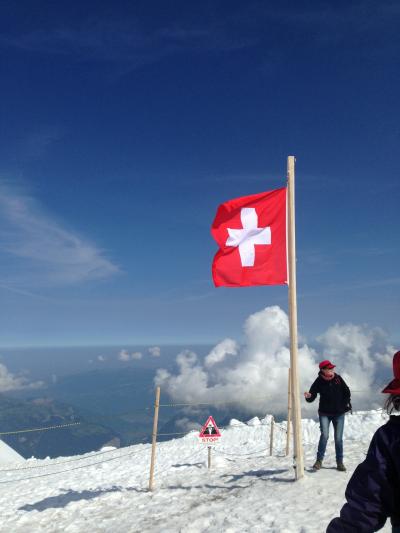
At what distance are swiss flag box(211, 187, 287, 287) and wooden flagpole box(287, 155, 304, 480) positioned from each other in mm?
164

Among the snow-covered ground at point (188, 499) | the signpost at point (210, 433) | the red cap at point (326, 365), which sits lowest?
the snow-covered ground at point (188, 499)

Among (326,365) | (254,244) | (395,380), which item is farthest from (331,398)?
(395,380)

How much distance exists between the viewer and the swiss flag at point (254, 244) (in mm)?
10531

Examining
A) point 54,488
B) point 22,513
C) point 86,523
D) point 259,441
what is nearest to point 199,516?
point 86,523

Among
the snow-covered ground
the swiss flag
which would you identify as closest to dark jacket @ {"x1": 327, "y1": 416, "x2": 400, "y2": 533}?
the snow-covered ground

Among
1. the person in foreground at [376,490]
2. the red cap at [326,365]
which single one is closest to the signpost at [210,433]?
the red cap at [326,365]

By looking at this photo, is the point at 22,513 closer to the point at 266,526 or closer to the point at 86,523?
the point at 86,523

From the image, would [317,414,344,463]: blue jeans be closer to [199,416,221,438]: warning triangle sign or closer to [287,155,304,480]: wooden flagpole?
[287,155,304,480]: wooden flagpole

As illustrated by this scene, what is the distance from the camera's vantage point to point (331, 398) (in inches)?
415

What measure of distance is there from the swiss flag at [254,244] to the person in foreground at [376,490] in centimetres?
751

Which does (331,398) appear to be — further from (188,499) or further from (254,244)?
(188,499)

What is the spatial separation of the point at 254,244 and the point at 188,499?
265 inches

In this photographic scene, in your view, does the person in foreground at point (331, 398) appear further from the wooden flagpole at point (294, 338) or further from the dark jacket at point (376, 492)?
the dark jacket at point (376, 492)

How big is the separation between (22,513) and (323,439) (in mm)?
8761
